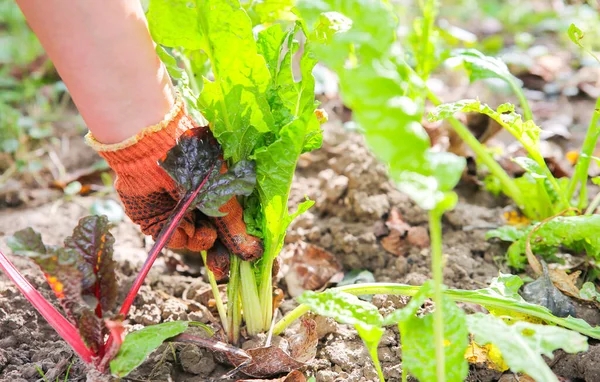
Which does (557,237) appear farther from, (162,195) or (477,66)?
(162,195)

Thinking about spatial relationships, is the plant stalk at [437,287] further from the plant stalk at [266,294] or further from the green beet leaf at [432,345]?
the plant stalk at [266,294]

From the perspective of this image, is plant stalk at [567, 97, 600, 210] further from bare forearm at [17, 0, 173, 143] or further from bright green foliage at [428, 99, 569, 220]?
bare forearm at [17, 0, 173, 143]

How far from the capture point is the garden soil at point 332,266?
1.24 metres

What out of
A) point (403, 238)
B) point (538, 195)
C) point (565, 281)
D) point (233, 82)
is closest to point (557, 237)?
point (565, 281)

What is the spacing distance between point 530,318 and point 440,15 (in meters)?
2.83

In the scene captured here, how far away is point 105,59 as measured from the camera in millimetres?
1087

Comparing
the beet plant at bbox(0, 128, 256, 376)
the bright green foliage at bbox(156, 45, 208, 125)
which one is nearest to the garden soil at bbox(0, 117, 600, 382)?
the beet plant at bbox(0, 128, 256, 376)

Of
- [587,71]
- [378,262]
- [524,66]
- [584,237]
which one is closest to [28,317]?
[378,262]

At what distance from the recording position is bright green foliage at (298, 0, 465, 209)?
77 cm

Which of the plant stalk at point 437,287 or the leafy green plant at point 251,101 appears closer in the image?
the plant stalk at point 437,287

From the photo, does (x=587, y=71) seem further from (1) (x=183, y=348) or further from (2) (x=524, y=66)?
(1) (x=183, y=348)

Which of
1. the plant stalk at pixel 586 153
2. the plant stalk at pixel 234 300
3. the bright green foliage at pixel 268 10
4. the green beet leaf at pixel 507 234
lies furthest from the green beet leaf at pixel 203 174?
the plant stalk at pixel 586 153

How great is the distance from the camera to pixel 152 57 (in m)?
1.17

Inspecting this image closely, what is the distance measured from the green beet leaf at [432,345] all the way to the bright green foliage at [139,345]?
1.45 feet
